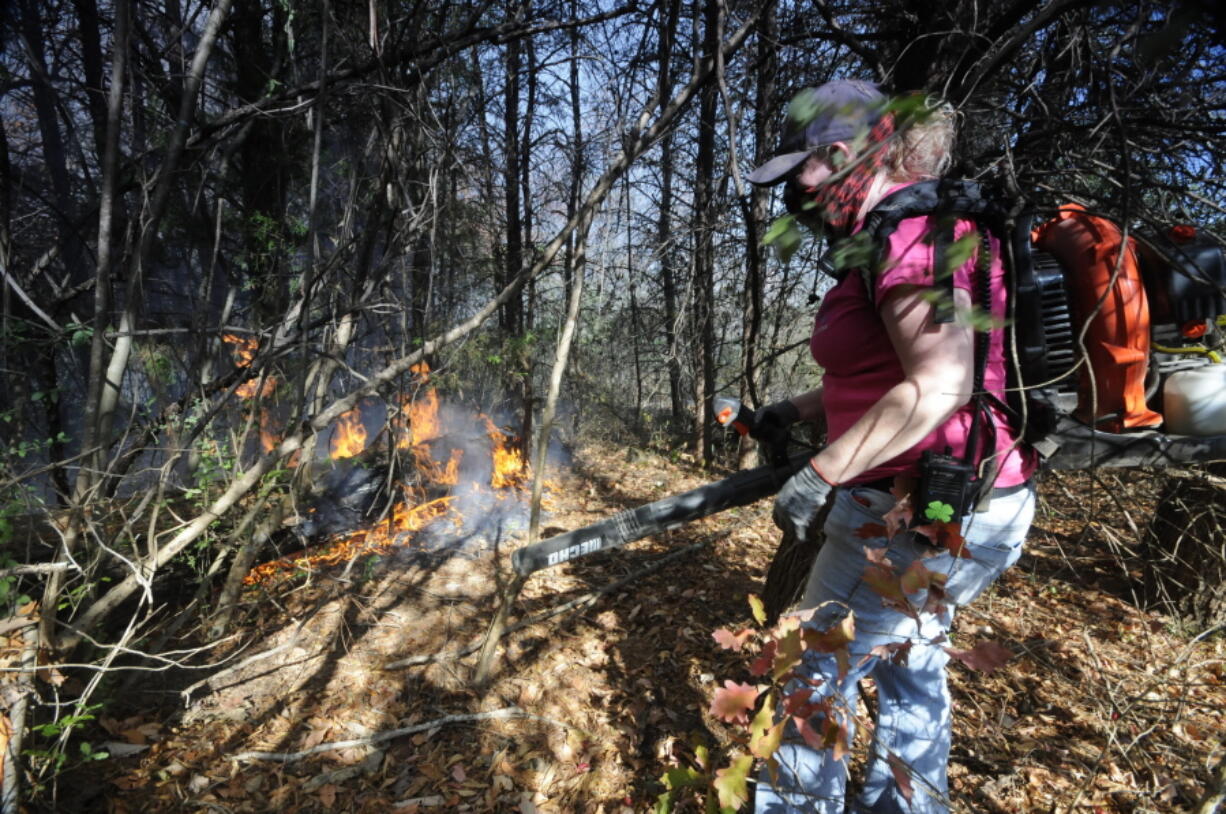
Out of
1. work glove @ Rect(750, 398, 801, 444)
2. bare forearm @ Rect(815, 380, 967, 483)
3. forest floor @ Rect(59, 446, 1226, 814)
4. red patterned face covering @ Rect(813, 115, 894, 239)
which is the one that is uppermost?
red patterned face covering @ Rect(813, 115, 894, 239)

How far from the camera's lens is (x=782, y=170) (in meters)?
1.59

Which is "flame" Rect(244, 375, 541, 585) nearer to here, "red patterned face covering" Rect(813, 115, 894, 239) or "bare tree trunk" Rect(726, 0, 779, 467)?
"bare tree trunk" Rect(726, 0, 779, 467)

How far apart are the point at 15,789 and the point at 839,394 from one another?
9.93ft

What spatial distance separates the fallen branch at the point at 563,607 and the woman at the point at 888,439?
1.91 metres

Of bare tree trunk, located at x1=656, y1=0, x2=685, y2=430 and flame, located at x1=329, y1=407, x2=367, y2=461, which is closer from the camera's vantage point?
bare tree trunk, located at x1=656, y1=0, x2=685, y2=430

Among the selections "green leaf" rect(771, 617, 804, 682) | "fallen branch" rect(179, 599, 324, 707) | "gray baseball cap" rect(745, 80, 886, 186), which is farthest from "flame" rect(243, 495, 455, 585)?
"gray baseball cap" rect(745, 80, 886, 186)

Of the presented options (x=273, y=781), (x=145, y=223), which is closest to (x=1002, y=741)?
(x=273, y=781)

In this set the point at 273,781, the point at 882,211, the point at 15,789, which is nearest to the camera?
the point at 882,211

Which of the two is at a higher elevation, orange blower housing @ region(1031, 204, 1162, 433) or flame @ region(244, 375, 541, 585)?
orange blower housing @ region(1031, 204, 1162, 433)

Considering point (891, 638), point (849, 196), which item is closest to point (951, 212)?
point (849, 196)

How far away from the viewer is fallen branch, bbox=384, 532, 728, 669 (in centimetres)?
314

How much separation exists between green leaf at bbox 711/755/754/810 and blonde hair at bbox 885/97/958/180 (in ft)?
5.21

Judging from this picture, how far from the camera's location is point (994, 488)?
1.58m

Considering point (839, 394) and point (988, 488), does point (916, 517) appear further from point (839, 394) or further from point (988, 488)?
point (839, 394)
